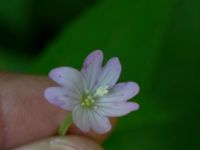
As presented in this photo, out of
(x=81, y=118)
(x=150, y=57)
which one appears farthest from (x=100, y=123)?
(x=150, y=57)

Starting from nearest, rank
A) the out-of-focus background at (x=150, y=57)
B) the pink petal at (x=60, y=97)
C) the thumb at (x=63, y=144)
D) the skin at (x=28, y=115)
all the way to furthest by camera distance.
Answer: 1. the pink petal at (x=60, y=97)
2. the thumb at (x=63, y=144)
3. the skin at (x=28, y=115)
4. the out-of-focus background at (x=150, y=57)

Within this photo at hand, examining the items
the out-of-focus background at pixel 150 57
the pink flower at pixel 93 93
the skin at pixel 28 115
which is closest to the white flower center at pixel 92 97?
the pink flower at pixel 93 93

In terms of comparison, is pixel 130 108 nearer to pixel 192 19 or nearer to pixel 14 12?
pixel 192 19

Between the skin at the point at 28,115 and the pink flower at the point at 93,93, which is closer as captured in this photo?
the pink flower at the point at 93,93

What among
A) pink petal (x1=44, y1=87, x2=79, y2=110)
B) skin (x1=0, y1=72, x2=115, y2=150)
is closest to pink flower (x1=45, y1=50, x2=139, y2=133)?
pink petal (x1=44, y1=87, x2=79, y2=110)

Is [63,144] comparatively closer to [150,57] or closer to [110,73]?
[110,73]

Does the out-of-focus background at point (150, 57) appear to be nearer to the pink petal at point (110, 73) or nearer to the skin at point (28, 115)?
the skin at point (28, 115)

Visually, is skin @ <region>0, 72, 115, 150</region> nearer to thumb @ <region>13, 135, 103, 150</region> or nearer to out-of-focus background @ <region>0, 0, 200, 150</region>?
thumb @ <region>13, 135, 103, 150</region>
